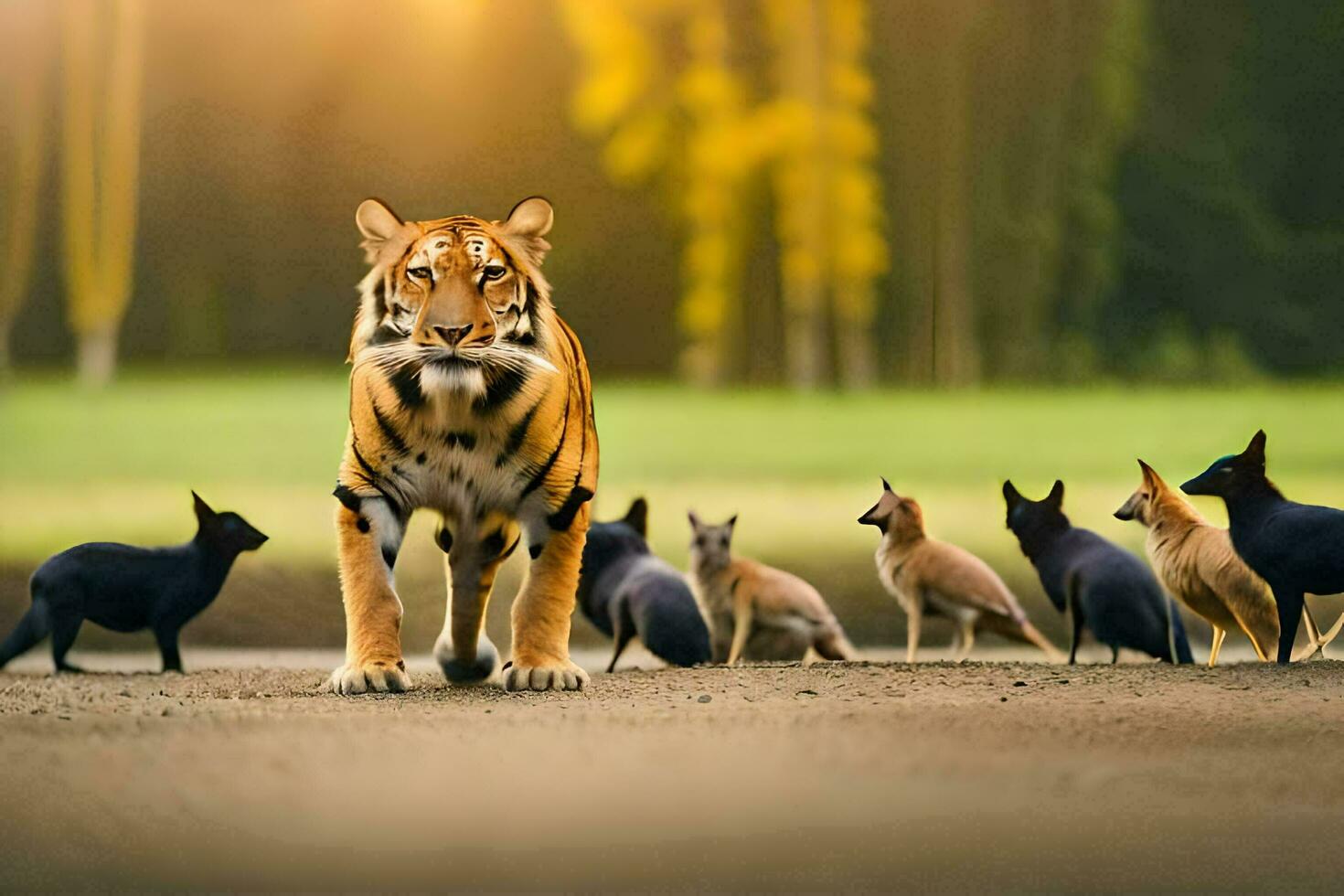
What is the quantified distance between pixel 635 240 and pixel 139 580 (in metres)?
3.17

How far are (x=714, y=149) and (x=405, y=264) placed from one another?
3.54 m

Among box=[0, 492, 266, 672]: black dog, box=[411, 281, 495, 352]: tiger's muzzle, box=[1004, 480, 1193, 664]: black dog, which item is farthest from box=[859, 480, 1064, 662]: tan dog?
box=[0, 492, 266, 672]: black dog

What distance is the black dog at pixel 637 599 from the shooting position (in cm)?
414

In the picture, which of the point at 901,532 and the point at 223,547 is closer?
the point at 223,547

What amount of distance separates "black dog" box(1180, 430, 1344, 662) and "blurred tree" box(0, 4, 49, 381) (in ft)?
15.1

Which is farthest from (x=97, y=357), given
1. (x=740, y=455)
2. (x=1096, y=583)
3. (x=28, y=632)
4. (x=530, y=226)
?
(x=1096, y=583)

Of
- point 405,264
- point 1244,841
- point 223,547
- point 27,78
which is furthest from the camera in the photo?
point 27,78

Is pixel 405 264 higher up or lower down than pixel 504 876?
higher up

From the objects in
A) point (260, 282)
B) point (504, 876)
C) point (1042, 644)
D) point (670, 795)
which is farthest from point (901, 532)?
point (260, 282)

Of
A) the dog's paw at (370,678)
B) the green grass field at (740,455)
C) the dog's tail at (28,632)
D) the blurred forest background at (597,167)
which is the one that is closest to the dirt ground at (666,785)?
the dog's paw at (370,678)

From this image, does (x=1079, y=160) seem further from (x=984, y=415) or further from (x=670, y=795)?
(x=670, y=795)

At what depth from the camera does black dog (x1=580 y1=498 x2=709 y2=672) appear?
4.14 m

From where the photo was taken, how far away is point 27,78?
6.80 meters

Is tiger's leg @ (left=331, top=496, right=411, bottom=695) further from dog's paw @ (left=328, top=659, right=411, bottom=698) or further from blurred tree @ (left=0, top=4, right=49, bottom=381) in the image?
blurred tree @ (left=0, top=4, right=49, bottom=381)
